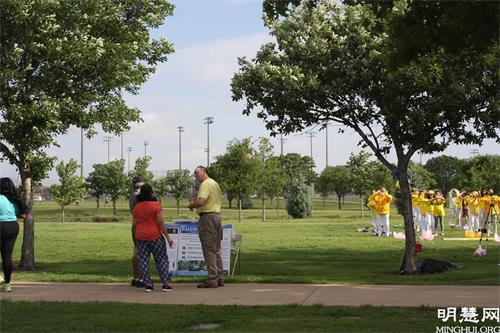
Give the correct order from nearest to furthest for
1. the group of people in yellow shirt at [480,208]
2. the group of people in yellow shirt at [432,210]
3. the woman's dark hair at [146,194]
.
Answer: the woman's dark hair at [146,194] → the group of people in yellow shirt at [480,208] → the group of people in yellow shirt at [432,210]

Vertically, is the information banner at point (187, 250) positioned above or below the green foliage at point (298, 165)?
below

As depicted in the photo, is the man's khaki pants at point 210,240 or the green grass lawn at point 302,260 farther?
the green grass lawn at point 302,260

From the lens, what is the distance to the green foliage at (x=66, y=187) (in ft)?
157

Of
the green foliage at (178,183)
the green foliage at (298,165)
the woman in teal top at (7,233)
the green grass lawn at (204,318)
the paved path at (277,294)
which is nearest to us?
the green grass lawn at (204,318)

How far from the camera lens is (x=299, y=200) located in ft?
172

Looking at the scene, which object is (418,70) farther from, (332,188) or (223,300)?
(332,188)

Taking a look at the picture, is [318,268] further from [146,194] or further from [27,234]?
[27,234]

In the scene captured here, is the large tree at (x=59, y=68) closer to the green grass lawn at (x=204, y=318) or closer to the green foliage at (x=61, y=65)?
the green foliage at (x=61, y=65)

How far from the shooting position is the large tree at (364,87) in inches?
521

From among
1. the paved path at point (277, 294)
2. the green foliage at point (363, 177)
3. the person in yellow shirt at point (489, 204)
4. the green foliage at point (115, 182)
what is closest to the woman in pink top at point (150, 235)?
the paved path at point (277, 294)

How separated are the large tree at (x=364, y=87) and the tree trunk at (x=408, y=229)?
20 millimetres

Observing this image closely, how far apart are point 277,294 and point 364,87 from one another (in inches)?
193

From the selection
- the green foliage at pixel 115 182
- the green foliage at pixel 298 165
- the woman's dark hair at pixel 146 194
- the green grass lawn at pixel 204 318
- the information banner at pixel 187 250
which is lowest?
the green grass lawn at pixel 204 318

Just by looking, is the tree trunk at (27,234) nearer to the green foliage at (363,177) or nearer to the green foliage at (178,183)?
the green foliage at (363,177)
